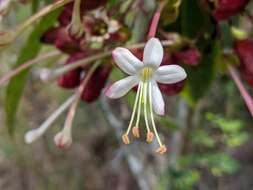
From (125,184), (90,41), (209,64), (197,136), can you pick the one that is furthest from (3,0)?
(125,184)

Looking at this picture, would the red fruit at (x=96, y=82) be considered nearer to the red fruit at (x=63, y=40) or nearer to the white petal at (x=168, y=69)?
the red fruit at (x=63, y=40)

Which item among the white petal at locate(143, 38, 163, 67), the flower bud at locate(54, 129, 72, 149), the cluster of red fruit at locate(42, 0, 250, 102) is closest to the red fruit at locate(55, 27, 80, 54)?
the cluster of red fruit at locate(42, 0, 250, 102)

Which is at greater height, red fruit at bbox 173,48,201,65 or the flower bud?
red fruit at bbox 173,48,201,65

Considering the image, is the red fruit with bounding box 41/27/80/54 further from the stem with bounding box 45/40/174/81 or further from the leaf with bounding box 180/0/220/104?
the leaf with bounding box 180/0/220/104

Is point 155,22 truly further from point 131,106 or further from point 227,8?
point 131,106

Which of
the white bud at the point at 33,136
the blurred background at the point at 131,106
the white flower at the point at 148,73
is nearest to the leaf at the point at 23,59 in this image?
the blurred background at the point at 131,106

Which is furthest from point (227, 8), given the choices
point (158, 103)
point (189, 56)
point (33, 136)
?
point (33, 136)
